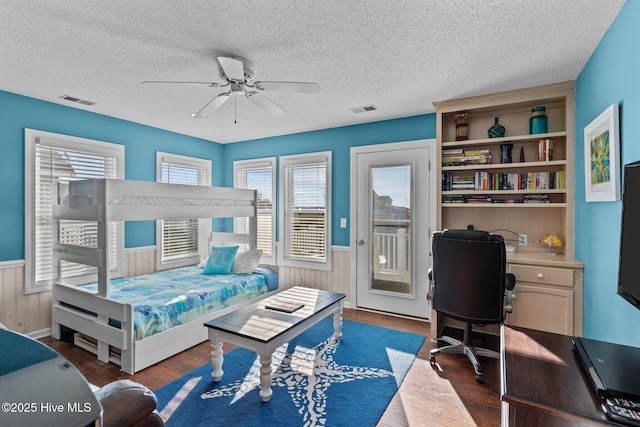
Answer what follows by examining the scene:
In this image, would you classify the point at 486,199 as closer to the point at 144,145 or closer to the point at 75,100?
the point at 144,145

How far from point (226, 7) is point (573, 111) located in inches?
118

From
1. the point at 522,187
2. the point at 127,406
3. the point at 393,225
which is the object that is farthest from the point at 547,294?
the point at 127,406

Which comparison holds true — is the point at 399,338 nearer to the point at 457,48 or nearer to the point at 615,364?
the point at 615,364

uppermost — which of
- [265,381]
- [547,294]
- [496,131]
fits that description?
[496,131]

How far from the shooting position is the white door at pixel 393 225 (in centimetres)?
377

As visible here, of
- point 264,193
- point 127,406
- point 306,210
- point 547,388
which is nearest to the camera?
point 127,406

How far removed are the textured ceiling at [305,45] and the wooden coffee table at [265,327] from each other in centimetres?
203

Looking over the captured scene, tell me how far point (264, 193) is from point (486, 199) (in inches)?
125

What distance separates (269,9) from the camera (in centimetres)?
178

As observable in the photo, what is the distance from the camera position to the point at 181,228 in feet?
15.4

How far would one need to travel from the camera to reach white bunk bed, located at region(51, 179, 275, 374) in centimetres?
256

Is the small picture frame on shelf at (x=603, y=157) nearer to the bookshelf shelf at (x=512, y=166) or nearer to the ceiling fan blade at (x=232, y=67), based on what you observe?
the bookshelf shelf at (x=512, y=166)

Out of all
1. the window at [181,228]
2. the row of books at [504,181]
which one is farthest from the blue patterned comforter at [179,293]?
the row of books at [504,181]

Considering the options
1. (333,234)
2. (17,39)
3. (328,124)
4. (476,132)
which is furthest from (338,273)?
(17,39)
